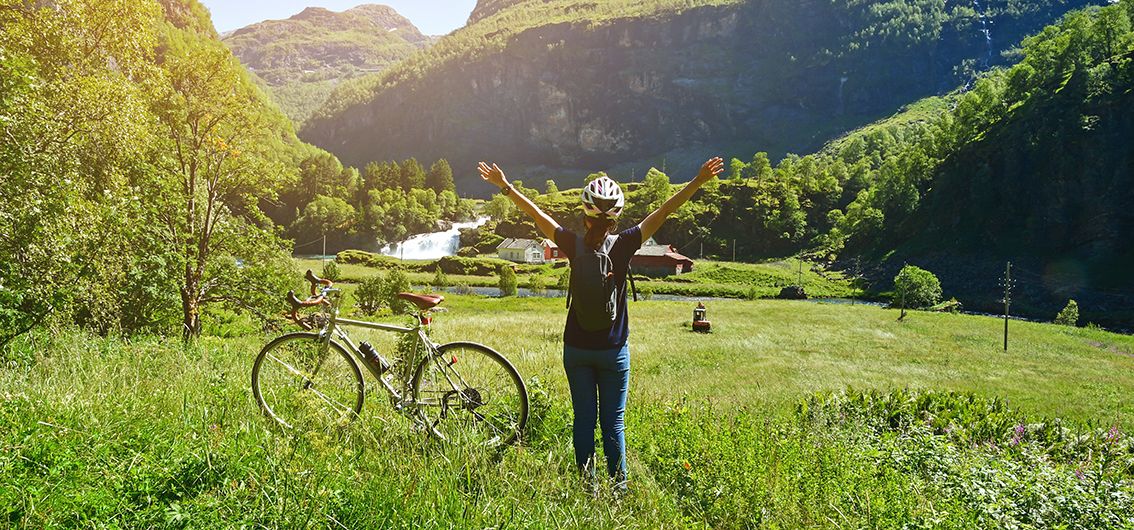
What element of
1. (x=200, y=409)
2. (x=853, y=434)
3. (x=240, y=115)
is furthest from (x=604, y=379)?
(x=240, y=115)

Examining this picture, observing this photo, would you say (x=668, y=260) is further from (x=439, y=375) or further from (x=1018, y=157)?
(x=439, y=375)

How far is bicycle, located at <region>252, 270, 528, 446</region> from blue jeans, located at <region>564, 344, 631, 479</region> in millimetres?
695

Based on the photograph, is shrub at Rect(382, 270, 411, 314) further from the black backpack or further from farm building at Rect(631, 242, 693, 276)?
farm building at Rect(631, 242, 693, 276)

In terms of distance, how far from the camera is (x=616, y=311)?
4340 mm

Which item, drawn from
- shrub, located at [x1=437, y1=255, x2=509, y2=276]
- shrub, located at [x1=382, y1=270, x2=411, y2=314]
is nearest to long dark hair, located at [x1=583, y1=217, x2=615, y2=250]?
shrub, located at [x1=382, y1=270, x2=411, y2=314]

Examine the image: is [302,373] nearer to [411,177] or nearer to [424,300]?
[424,300]

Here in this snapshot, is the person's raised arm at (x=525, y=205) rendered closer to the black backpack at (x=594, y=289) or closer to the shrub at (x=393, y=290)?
the black backpack at (x=594, y=289)

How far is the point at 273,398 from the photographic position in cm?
575

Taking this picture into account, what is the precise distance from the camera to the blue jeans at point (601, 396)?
4355 mm

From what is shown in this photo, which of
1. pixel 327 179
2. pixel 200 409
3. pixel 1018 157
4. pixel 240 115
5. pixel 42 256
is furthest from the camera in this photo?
pixel 327 179

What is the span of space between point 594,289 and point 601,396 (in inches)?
34.8

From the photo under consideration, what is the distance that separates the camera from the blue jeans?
14.3 ft

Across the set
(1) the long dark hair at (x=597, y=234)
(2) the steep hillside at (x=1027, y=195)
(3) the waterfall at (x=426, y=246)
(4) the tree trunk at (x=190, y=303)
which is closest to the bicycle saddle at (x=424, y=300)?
(1) the long dark hair at (x=597, y=234)

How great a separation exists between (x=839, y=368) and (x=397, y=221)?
141896 mm
